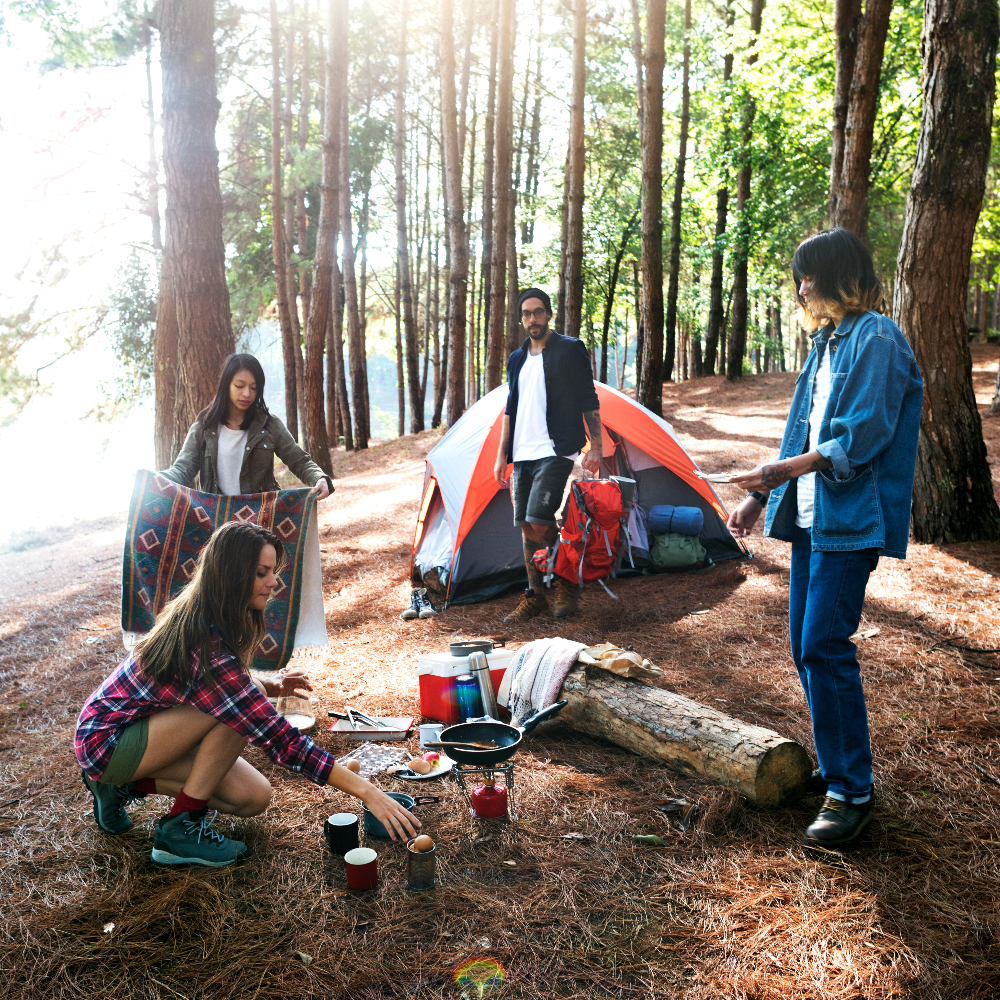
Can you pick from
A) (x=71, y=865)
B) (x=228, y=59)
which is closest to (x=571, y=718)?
(x=71, y=865)

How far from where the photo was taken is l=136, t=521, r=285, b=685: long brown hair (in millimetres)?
2496

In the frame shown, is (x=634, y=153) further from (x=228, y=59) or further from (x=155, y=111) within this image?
(x=155, y=111)

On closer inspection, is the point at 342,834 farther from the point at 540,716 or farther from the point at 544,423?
the point at 544,423

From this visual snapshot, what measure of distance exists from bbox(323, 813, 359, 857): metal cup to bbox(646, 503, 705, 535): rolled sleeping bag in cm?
426

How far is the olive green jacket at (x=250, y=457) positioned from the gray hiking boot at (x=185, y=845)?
69.1 inches

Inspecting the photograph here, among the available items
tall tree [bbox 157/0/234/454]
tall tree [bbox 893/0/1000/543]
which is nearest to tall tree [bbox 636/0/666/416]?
tall tree [bbox 893/0/1000/543]

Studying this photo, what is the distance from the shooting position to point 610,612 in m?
5.48

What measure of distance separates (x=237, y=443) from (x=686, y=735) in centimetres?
258

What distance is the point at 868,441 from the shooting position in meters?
2.47

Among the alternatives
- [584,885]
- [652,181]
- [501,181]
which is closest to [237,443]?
[584,885]

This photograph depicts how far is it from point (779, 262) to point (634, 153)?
4.78 meters

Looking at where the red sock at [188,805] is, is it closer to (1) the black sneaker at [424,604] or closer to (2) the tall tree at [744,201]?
(1) the black sneaker at [424,604]

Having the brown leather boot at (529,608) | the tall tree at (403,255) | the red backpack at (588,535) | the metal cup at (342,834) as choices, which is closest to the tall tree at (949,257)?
the red backpack at (588,535)

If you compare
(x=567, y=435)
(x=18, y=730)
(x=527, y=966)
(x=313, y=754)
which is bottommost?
(x=18, y=730)
